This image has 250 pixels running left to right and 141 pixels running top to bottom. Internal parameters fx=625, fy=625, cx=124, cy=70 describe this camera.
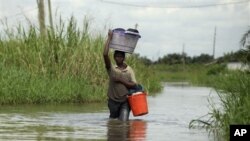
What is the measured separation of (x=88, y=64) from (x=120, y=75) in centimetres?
780

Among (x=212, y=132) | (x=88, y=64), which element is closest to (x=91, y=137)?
(x=212, y=132)

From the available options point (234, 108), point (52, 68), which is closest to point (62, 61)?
point (52, 68)

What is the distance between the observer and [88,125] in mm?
13367

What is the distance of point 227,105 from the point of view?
12000mm

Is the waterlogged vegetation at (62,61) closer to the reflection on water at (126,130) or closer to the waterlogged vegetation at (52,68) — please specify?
the waterlogged vegetation at (52,68)

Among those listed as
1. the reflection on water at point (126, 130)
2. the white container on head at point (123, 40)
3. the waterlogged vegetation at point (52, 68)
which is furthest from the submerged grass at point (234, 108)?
the waterlogged vegetation at point (52, 68)

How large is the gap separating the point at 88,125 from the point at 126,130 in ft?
4.13

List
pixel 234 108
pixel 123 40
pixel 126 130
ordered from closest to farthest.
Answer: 1. pixel 234 108
2. pixel 126 130
3. pixel 123 40

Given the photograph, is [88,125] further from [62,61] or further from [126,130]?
[62,61]

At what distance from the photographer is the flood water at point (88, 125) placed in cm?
1127

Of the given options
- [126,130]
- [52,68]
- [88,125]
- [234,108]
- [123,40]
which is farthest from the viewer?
[52,68]

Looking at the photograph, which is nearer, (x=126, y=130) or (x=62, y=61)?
(x=126, y=130)

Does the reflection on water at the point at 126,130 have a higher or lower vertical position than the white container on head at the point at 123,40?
lower

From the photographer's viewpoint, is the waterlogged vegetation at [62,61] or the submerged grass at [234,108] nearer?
the submerged grass at [234,108]
